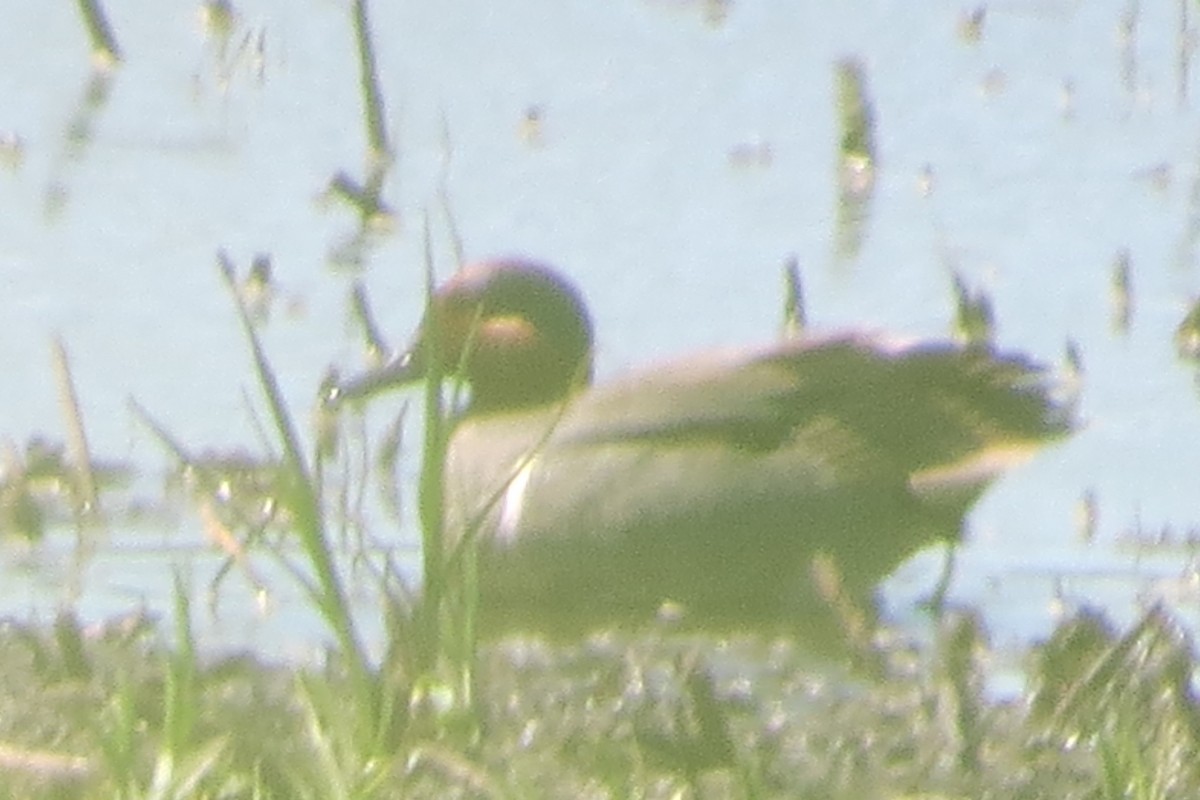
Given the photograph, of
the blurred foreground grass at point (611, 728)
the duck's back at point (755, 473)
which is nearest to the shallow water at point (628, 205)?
the duck's back at point (755, 473)

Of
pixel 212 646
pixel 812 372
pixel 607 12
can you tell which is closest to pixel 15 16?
pixel 607 12

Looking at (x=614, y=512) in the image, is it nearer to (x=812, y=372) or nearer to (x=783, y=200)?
(x=812, y=372)

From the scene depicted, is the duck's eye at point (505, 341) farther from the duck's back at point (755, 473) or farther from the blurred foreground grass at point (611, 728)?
the blurred foreground grass at point (611, 728)

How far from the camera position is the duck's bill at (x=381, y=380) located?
7066 millimetres

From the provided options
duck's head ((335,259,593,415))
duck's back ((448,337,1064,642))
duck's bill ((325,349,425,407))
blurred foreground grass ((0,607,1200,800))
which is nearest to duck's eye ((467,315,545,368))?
duck's head ((335,259,593,415))

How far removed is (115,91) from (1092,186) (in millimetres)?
2674

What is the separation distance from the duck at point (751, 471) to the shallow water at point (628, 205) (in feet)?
0.54

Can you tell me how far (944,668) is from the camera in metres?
4.94

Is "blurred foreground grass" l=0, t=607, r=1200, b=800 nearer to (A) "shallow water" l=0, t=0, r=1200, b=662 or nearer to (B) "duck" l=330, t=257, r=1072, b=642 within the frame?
(A) "shallow water" l=0, t=0, r=1200, b=662

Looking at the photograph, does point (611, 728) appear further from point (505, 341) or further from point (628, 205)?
point (628, 205)

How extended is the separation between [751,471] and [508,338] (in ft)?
3.16

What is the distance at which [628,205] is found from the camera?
848cm

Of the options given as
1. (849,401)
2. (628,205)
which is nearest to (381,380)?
(849,401)

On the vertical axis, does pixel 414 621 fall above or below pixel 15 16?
above
